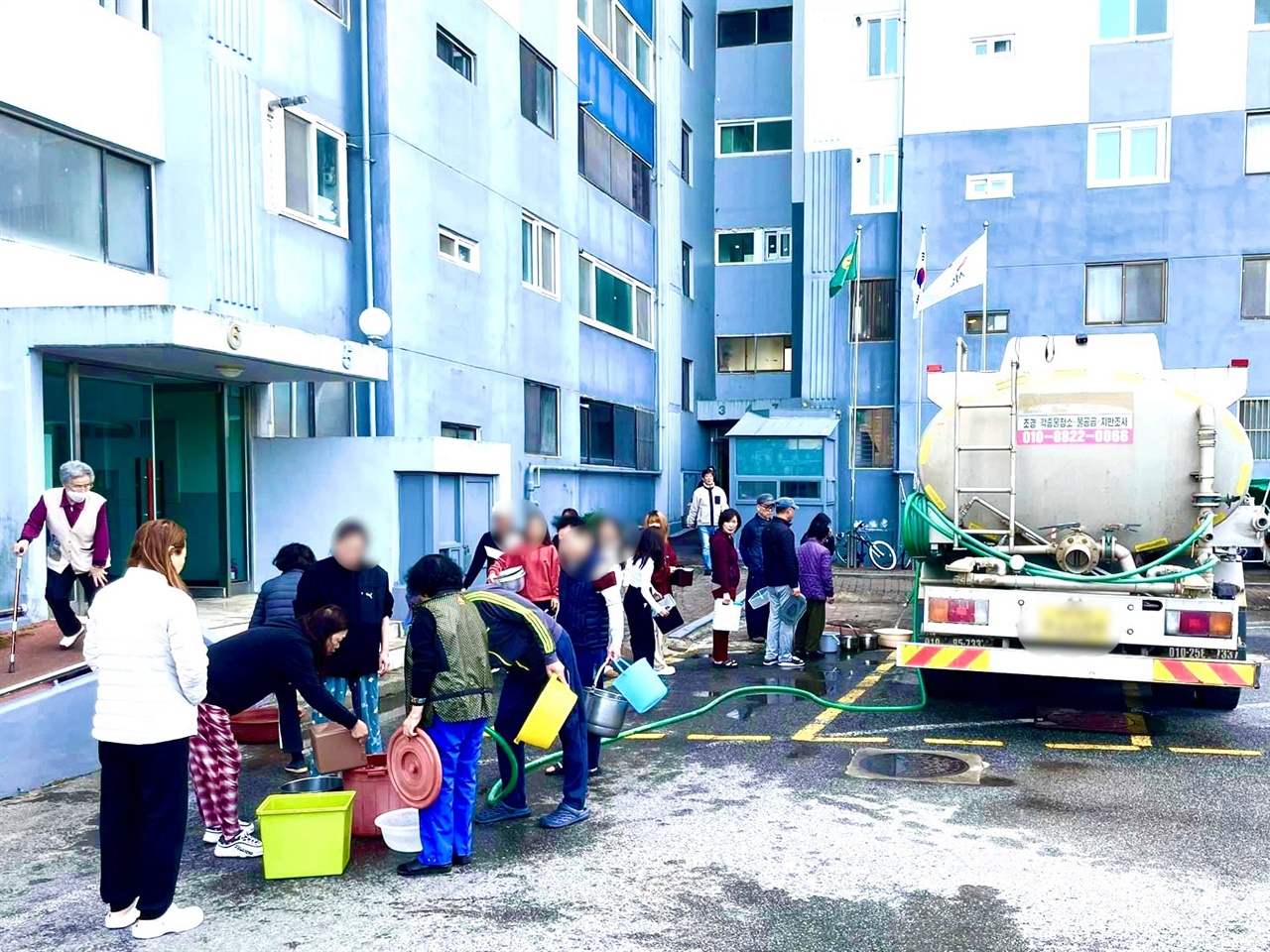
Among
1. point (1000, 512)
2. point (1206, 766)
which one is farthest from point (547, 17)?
point (1206, 766)

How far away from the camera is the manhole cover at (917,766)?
6816 mm

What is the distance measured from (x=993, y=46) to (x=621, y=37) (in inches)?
297

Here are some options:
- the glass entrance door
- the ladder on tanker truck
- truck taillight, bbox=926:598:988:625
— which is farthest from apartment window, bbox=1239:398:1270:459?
the glass entrance door

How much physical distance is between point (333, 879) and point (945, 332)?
19.4 meters

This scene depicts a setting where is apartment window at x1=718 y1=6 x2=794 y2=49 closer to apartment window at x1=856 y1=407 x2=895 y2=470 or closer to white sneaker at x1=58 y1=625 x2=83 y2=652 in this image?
apartment window at x1=856 y1=407 x2=895 y2=470

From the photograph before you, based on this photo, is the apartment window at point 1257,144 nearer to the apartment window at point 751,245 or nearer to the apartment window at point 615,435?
the apartment window at point 751,245

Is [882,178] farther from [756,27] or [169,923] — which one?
[169,923]

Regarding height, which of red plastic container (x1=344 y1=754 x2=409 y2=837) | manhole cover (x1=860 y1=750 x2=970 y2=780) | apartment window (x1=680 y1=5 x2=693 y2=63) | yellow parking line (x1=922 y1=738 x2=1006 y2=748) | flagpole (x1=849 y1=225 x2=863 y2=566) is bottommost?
yellow parking line (x1=922 y1=738 x2=1006 y2=748)

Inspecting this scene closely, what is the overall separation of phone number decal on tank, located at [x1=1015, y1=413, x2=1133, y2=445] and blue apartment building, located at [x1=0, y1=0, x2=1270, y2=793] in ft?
21.5

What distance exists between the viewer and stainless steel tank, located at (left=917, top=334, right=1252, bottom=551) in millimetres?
8117

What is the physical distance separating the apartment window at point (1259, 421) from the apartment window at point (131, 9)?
767 inches

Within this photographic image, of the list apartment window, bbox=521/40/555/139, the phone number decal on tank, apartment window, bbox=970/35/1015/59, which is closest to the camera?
the phone number decal on tank

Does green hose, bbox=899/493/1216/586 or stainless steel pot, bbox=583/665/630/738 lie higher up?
green hose, bbox=899/493/1216/586

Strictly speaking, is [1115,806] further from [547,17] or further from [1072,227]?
[1072,227]
